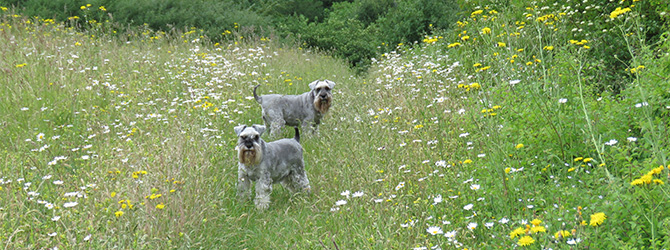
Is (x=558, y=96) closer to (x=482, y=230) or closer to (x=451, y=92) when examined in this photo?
(x=482, y=230)

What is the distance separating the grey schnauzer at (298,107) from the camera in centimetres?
896

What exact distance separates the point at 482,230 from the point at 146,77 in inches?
297

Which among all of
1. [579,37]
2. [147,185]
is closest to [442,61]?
[579,37]

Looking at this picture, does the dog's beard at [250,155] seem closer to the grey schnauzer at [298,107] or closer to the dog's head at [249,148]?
the dog's head at [249,148]

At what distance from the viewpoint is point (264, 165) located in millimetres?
6480

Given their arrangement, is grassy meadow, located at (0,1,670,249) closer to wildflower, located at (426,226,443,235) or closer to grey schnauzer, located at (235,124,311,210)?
wildflower, located at (426,226,443,235)

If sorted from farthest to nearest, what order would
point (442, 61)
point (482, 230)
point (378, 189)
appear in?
point (442, 61)
point (378, 189)
point (482, 230)

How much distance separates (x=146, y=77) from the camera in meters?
Answer: 10.3

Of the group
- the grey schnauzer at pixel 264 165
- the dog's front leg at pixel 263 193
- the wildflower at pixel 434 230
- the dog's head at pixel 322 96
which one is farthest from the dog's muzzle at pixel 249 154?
the dog's head at pixel 322 96

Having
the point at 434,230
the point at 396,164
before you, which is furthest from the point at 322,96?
the point at 434,230

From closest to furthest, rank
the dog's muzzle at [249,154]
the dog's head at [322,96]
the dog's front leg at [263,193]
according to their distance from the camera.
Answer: the dog's muzzle at [249,154], the dog's front leg at [263,193], the dog's head at [322,96]

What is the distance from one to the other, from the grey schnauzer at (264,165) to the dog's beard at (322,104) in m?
1.76

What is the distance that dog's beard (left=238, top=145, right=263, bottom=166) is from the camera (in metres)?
6.09

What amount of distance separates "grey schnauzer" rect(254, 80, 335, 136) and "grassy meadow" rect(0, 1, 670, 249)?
33 cm
